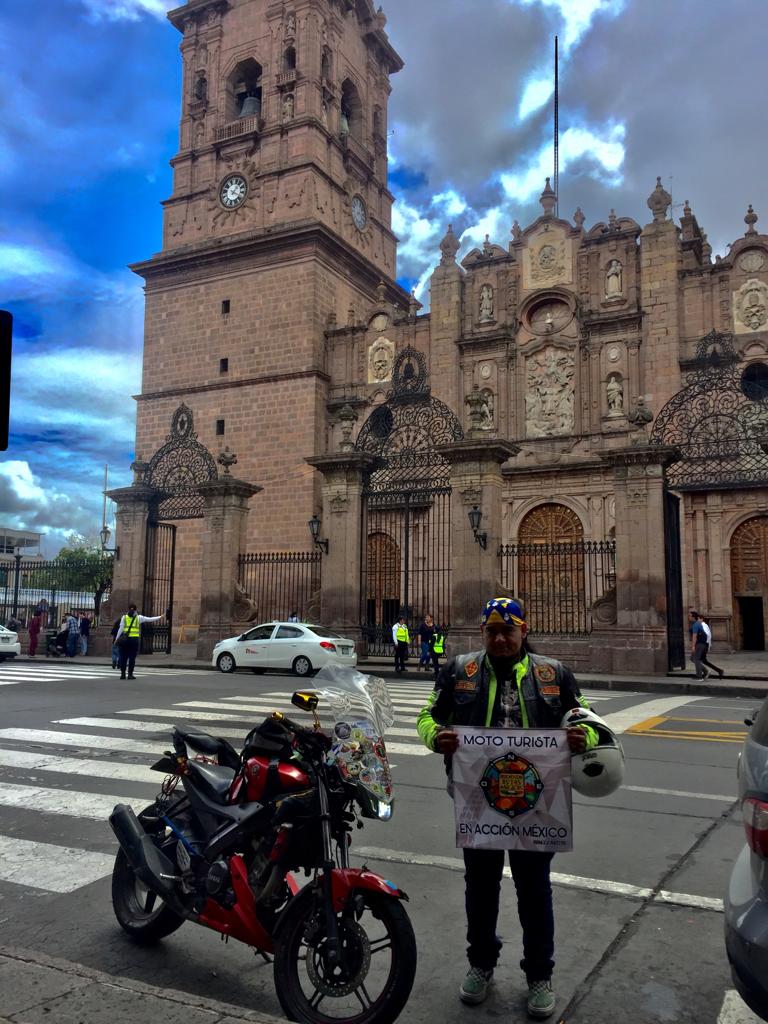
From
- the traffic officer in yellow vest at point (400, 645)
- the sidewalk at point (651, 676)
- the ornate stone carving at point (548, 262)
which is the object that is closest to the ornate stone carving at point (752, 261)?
the ornate stone carving at point (548, 262)

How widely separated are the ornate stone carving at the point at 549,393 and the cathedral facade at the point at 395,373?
0.08 metres

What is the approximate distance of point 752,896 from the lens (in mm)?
2637

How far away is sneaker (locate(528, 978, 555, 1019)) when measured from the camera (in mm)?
3182

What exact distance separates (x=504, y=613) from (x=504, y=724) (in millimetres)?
469

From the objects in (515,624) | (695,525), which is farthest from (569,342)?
(515,624)

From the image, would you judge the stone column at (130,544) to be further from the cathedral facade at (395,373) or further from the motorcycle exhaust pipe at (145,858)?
the motorcycle exhaust pipe at (145,858)

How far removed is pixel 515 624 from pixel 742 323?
27.9 meters

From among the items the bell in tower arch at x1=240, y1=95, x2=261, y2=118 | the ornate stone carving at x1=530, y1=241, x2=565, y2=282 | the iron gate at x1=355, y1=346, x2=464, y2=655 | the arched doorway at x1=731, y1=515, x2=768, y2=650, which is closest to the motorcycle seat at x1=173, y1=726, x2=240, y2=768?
the iron gate at x1=355, y1=346, x2=464, y2=655

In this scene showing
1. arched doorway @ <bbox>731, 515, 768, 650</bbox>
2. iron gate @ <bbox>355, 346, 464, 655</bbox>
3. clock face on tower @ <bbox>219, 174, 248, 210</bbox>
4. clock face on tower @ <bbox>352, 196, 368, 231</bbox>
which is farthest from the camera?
clock face on tower @ <bbox>352, 196, 368, 231</bbox>

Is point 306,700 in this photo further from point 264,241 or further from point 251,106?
point 251,106

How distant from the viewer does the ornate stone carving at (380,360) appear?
33.3m

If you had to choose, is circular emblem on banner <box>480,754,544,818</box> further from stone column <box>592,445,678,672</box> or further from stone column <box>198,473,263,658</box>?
stone column <box>198,473,263,658</box>

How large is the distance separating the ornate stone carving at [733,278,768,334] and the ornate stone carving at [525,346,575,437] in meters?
5.81

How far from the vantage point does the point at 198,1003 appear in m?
2.95
